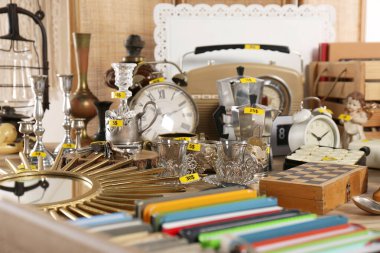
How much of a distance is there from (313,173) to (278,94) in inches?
33.7

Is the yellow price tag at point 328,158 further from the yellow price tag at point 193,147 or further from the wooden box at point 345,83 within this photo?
the wooden box at point 345,83

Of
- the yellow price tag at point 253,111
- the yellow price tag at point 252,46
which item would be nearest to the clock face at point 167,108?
the yellow price tag at point 253,111

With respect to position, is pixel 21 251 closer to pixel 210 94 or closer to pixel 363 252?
pixel 363 252

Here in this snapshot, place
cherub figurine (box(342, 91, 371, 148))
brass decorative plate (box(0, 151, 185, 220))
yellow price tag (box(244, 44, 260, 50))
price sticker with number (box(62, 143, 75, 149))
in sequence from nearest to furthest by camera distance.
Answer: brass decorative plate (box(0, 151, 185, 220)), price sticker with number (box(62, 143, 75, 149)), cherub figurine (box(342, 91, 371, 148)), yellow price tag (box(244, 44, 260, 50))

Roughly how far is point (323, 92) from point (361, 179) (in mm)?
1020

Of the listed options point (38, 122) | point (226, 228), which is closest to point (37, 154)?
point (38, 122)

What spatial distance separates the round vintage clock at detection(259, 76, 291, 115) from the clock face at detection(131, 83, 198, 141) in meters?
0.37

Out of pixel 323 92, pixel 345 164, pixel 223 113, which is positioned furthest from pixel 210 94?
pixel 345 164

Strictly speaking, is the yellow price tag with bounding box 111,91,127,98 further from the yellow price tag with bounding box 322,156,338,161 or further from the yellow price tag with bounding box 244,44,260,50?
the yellow price tag with bounding box 244,44,260,50

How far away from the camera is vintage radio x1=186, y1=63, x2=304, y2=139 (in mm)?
2078

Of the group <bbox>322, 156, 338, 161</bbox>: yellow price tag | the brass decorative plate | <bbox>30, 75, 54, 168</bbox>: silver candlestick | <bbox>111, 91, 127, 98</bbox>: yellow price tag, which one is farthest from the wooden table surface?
<bbox>30, 75, 54, 168</bbox>: silver candlestick

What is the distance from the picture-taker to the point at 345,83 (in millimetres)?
2164

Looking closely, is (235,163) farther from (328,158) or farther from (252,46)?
(252,46)

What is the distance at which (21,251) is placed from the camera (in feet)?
2.54
